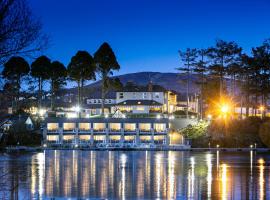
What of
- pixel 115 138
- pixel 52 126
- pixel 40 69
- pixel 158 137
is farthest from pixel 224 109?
pixel 40 69

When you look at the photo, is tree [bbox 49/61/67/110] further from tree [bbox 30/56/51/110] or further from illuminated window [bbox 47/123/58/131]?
illuminated window [bbox 47/123/58/131]

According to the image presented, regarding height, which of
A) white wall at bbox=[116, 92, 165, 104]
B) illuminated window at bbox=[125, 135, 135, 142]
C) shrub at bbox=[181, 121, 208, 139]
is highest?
white wall at bbox=[116, 92, 165, 104]

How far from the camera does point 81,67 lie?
3489 inches

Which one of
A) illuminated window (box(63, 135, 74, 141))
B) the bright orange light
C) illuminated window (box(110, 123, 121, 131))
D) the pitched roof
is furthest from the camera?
the pitched roof

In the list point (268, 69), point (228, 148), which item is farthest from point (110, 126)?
point (268, 69)

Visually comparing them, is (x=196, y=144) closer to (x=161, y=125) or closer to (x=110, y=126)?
(x=161, y=125)

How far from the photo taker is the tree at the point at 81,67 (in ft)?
289

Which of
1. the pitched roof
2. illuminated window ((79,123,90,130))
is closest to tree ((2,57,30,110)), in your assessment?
illuminated window ((79,123,90,130))

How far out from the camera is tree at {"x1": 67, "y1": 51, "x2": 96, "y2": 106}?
8812 centimetres

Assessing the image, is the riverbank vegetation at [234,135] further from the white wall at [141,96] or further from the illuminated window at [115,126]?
the white wall at [141,96]

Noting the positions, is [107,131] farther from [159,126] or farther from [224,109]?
[224,109]

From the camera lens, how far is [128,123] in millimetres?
87188

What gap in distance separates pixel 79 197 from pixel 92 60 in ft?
209

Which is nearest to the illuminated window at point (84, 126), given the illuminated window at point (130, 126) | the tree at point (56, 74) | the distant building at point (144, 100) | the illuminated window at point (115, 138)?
the illuminated window at point (115, 138)
